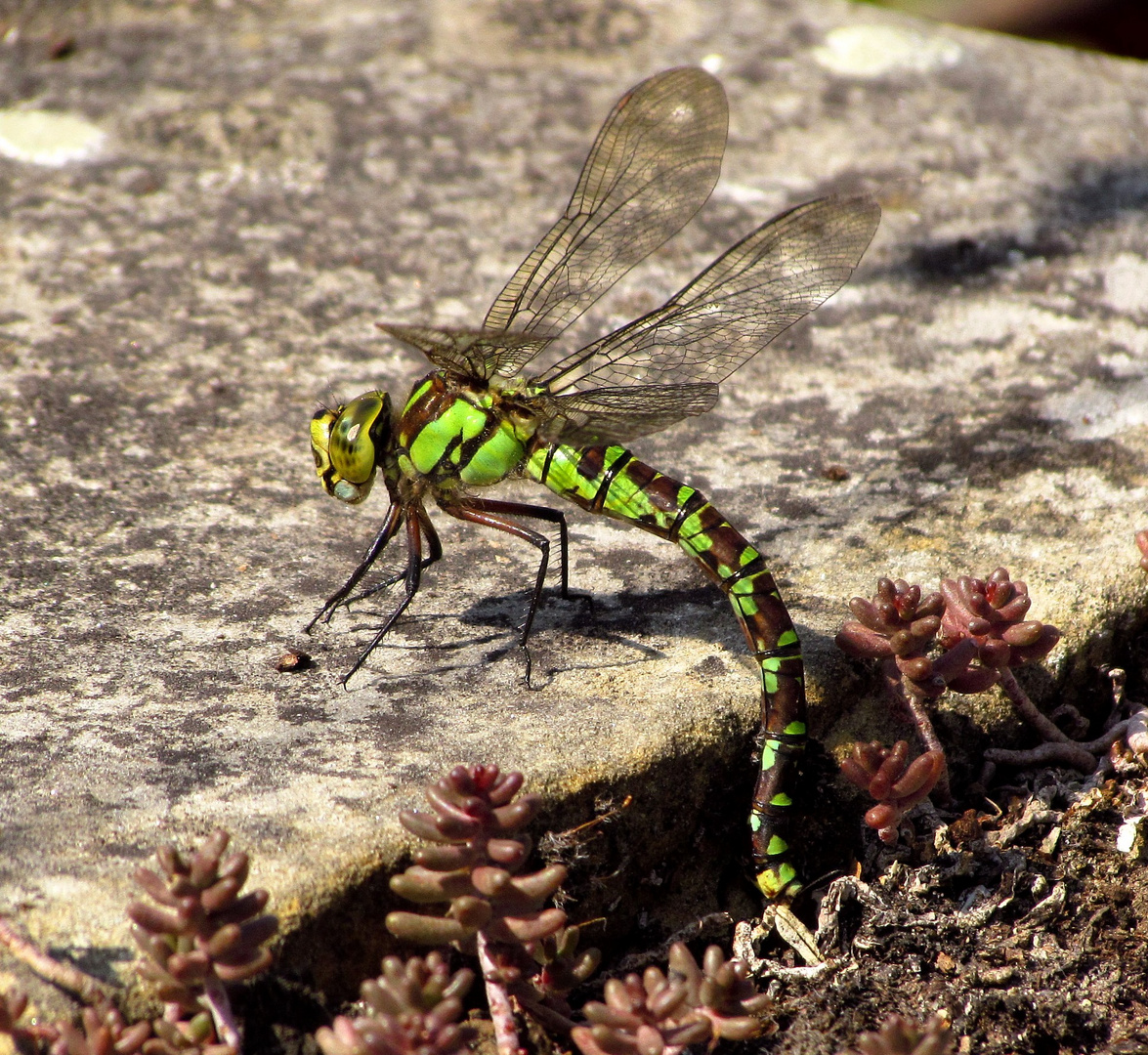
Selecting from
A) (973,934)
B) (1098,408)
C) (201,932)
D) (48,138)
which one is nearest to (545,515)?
(973,934)

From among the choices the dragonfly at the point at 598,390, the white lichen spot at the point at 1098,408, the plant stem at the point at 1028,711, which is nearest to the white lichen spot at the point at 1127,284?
the white lichen spot at the point at 1098,408

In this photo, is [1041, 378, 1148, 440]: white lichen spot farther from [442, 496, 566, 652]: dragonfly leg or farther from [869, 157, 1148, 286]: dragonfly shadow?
[442, 496, 566, 652]: dragonfly leg

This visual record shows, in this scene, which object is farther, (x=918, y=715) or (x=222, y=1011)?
(x=918, y=715)

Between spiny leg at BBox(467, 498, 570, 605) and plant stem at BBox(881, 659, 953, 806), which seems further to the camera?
spiny leg at BBox(467, 498, 570, 605)

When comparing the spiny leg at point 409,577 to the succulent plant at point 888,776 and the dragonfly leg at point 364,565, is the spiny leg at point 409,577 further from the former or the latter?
the succulent plant at point 888,776

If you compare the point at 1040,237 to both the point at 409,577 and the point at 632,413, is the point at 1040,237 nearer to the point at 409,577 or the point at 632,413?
the point at 632,413

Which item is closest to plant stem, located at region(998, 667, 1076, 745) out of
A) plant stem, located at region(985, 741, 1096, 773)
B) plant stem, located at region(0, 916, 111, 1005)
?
plant stem, located at region(985, 741, 1096, 773)

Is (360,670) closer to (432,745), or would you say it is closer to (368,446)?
(432,745)
